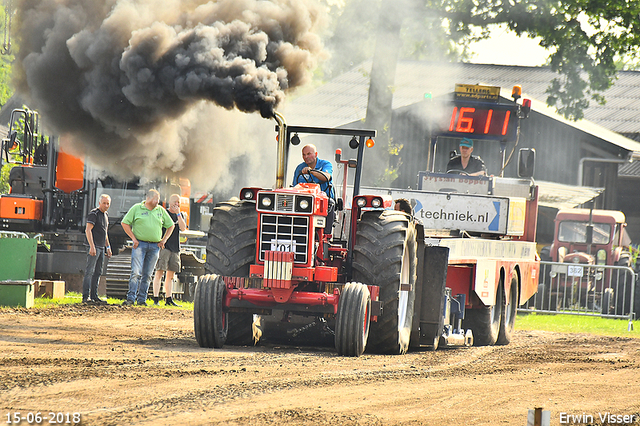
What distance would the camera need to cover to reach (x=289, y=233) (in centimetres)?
891

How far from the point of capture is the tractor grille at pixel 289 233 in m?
8.89

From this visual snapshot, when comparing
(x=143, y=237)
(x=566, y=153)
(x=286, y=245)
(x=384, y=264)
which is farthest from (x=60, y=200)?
(x=566, y=153)

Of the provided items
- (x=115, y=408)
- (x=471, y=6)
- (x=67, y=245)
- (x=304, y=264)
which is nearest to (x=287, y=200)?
(x=304, y=264)

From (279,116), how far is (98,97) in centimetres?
266

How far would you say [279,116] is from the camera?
10.0 metres

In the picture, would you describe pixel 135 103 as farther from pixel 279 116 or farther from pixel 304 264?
pixel 304 264

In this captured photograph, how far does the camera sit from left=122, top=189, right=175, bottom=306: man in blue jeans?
48.5 feet

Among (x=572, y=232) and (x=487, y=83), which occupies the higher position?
(x=487, y=83)

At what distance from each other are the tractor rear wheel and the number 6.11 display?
301 inches

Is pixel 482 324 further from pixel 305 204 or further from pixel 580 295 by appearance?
pixel 580 295

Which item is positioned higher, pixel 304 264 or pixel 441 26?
pixel 441 26

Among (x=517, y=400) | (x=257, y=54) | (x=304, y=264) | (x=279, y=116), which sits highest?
(x=257, y=54)

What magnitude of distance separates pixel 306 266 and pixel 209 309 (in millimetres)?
1038

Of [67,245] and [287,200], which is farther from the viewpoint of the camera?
[67,245]
